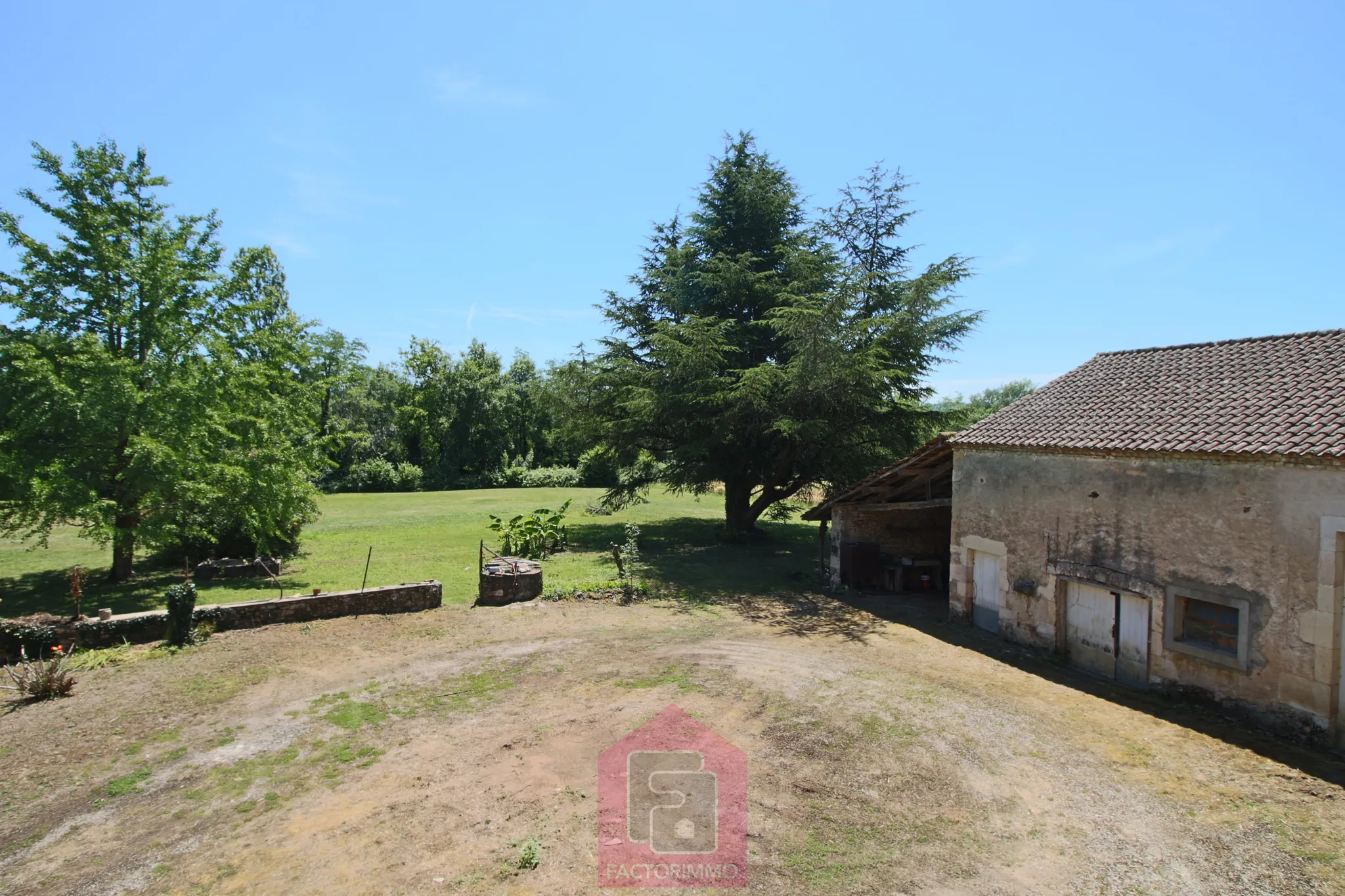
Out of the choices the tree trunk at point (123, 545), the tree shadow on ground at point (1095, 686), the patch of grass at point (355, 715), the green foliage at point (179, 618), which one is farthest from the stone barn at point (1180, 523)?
the tree trunk at point (123, 545)

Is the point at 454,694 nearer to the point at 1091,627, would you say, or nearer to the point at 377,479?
the point at 1091,627

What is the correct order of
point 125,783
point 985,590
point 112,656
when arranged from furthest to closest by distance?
point 985,590, point 112,656, point 125,783

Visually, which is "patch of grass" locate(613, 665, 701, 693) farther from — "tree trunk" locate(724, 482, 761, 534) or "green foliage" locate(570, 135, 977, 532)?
"tree trunk" locate(724, 482, 761, 534)

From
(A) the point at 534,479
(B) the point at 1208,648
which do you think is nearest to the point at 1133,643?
(B) the point at 1208,648

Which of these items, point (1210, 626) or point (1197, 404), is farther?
point (1197, 404)

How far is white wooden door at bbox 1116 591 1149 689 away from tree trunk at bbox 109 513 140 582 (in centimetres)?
2066

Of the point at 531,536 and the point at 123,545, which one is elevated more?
the point at 123,545

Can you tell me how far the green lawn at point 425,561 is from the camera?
17.0 metres

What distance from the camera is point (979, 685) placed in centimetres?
1122

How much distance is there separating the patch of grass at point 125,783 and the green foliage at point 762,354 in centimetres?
1600

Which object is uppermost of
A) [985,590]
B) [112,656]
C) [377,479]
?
[377,479]

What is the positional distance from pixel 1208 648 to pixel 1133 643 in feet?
3.88

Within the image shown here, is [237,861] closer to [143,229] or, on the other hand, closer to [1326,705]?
[1326,705]

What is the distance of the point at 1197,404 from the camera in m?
11.8
